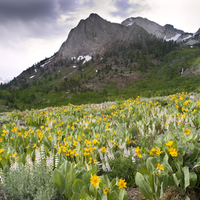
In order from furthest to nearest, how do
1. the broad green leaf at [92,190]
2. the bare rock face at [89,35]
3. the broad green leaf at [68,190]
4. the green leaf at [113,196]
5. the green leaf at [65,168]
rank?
the bare rock face at [89,35], the green leaf at [65,168], the broad green leaf at [68,190], the broad green leaf at [92,190], the green leaf at [113,196]

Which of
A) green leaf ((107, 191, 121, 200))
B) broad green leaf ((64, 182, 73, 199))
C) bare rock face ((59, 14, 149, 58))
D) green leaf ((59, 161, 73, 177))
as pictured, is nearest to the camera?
green leaf ((107, 191, 121, 200))

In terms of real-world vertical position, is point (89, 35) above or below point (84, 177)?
above

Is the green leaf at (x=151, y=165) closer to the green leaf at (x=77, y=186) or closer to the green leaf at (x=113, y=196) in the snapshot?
the green leaf at (x=113, y=196)

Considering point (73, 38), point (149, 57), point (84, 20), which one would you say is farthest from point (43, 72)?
point (149, 57)

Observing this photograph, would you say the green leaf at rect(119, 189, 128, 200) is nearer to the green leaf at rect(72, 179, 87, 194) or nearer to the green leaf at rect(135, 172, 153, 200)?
the green leaf at rect(135, 172, 153, 200)

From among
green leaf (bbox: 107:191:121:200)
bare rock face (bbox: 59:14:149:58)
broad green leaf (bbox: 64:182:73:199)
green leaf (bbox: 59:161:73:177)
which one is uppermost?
bare rock face (bbox: 59:14:149:58)

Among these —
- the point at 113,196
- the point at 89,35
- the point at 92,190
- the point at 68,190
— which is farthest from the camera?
the point at 89,35

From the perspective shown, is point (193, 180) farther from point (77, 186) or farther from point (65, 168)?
point (65, 168)

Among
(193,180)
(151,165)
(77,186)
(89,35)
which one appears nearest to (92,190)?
(77,186)

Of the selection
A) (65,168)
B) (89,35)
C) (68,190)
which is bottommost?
(68,190)

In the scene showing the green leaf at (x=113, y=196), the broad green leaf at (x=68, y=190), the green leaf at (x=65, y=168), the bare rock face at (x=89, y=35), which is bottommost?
the broad green leaf at (x=68, y=190)

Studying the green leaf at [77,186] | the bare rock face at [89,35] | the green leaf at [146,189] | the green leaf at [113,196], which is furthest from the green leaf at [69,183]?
the bare rock face at [89,35]

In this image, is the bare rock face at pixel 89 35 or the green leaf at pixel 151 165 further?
the bare rock face at pixel 89 35

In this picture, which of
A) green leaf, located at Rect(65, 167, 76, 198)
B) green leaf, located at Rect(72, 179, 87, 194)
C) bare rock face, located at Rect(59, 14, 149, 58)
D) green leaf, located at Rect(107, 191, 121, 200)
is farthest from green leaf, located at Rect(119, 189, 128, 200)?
bare rock face, located at Rect(59, 14, 149, 58)
